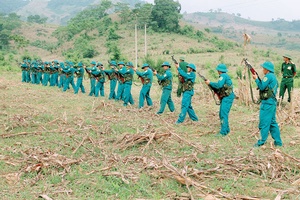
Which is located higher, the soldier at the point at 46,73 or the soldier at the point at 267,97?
the soldier at the point at 267,97

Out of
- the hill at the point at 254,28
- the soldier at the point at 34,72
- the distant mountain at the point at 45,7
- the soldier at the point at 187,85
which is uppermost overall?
the distant mountain at the point at 45,7

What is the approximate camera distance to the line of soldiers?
7605 mm

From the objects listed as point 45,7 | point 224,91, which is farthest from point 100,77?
point 45,7

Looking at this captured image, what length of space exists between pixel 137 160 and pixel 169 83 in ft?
16.8

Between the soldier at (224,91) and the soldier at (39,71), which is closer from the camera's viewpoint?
the soldier at (224,91)

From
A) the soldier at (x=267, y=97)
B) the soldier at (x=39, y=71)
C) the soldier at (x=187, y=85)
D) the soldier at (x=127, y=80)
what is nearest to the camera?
the soldier at (x=267, y=97)

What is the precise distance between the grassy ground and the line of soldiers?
506mm

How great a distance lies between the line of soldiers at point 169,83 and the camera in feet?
25.0

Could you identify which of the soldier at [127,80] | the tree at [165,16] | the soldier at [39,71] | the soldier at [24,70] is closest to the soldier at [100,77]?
the soldier at [127,80]

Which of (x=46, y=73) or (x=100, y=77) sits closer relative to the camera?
(x=100, y=77)

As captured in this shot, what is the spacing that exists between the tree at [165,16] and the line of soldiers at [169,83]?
110ft

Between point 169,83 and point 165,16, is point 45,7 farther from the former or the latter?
point 169,83

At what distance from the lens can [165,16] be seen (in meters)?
52.8

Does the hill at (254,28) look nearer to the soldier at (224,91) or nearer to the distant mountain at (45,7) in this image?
the distant mountain at (45,7)
